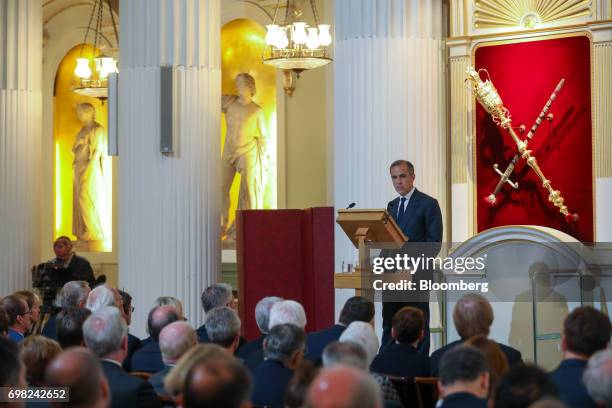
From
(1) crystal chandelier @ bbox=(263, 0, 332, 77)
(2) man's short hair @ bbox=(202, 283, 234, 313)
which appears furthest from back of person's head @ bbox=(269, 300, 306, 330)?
(1) crystal chandelier @ bbox=(263, 0, 332, 77)

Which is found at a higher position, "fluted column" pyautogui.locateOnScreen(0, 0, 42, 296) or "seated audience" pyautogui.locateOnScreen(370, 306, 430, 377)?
"fluted column" pyautogui.locateOnScreen(0, 0, 42, 296)

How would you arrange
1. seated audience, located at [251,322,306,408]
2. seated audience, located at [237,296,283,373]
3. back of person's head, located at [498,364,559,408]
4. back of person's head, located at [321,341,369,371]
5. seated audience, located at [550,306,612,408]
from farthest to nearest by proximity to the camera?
seated audience, located at [237,296,283,373], seated audience, located at [251,322,306,408], seated audience, located at [550,306,612,408], back of person's head, located at [321,341,369,371], back of person's head, located at [498,364,559,408]

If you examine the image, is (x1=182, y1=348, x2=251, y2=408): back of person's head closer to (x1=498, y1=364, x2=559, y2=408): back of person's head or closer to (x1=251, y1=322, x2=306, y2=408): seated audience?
(x1=498, y1=364, x2=559, y2=408): back of person's head

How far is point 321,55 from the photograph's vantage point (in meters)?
13.3

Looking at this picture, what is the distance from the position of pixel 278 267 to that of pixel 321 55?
3082 millimetres

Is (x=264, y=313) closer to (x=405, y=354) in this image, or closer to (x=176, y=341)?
(x=405, y=354)

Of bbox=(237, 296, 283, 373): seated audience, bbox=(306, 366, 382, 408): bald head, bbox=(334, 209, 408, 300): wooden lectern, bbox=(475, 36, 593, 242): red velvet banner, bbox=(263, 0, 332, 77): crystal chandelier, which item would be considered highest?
bbox=(263, 0, 332, 77): crystal chandelier

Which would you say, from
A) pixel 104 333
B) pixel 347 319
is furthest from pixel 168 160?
pixel 104 333

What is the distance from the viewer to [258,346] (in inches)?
265

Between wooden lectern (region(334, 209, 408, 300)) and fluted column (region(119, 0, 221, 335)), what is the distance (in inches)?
147

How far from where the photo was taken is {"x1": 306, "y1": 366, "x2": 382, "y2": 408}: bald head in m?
2.71

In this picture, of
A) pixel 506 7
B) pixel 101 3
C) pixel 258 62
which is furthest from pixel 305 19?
pixel 506 7

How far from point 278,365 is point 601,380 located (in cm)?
197

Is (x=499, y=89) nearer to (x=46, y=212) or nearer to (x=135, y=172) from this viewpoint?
(x=135, y=172)
